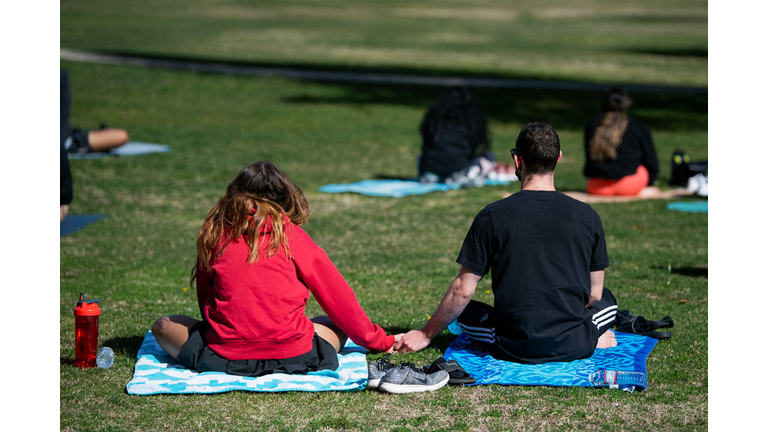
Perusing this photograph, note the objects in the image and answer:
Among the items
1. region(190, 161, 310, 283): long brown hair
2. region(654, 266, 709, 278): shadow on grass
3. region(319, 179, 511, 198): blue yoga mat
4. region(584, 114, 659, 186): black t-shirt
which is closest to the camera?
region(190, 161, 310, 283): long brown hair

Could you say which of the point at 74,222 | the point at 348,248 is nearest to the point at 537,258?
the point at 348,248

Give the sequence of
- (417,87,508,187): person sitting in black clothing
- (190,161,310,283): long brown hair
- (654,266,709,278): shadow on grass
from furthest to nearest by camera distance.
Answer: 1. (417,87,508,187): person sitting in black clothing
2. (654,266,709,278): shadow on grass
3. (190,161,310,283): long brown hair

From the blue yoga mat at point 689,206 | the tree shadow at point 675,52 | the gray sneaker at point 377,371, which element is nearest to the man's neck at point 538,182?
the gray sneaker at point 377,371

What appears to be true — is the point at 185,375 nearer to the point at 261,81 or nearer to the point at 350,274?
the point at 350,274

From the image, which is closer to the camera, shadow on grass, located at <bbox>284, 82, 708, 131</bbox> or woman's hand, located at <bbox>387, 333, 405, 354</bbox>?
woman's hand, located at <bbox>387, 333, 405, 354</bbox>

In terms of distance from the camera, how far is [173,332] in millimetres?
4816

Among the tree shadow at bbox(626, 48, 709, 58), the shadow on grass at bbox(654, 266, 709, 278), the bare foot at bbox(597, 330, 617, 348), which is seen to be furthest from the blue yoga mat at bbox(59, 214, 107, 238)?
the tree shadow at bbox(626, 48, 709, 58)

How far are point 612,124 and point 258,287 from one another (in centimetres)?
734

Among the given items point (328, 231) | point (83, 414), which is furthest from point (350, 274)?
point (83, 414)

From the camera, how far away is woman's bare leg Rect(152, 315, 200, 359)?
15.7ft

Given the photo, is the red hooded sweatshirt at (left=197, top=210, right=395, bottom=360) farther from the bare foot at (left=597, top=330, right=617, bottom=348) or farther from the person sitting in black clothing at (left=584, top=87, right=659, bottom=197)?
the person sitting in black clothing at (left=584, top=87, right=659, bottom=197)

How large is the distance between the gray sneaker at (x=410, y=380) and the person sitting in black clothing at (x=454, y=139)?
300 inches

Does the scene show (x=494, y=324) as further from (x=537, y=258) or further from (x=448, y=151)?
(x=448, y=151)

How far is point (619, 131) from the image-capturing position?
10.6 metres
